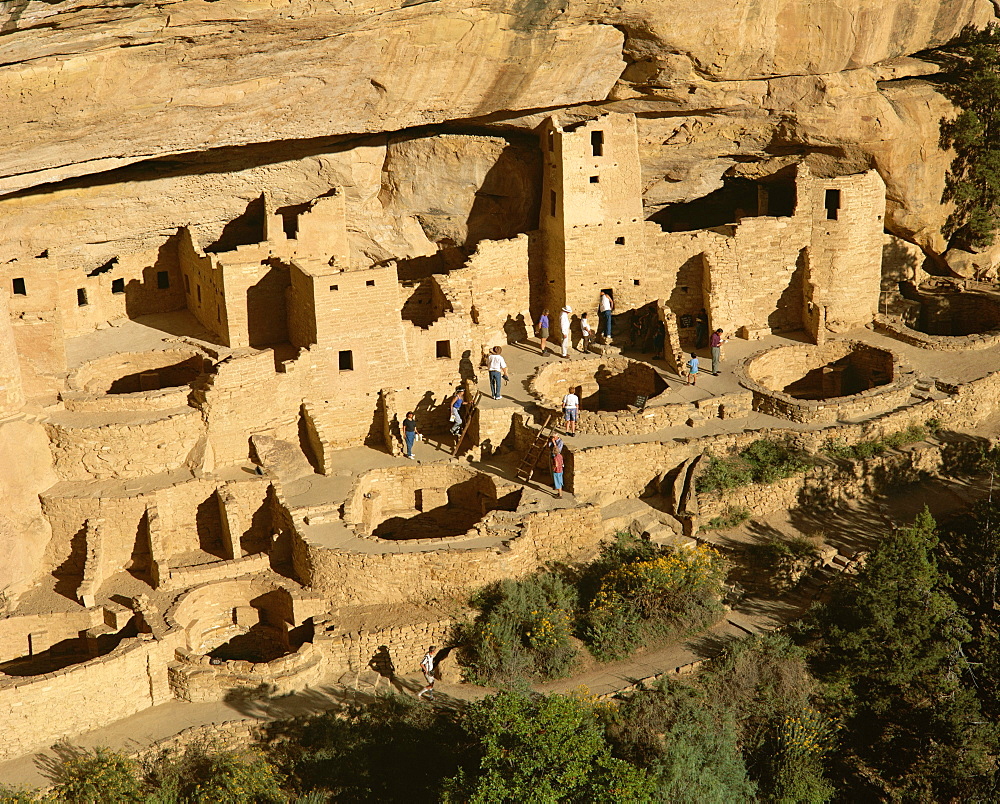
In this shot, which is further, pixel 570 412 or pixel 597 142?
pixel 597 142

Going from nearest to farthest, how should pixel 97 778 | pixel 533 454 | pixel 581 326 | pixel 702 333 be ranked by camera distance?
pixel 97 778 → pixel 533 454 → pixel 581 326 → pixel 702 333

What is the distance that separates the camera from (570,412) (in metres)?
27.9

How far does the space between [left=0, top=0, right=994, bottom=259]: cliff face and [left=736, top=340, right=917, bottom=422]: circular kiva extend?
142 inches

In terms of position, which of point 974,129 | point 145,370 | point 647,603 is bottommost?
point 647,603

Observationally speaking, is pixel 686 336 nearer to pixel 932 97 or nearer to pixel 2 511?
pixel 932 97

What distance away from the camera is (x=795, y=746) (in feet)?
77.9

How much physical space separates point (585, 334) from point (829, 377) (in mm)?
5497

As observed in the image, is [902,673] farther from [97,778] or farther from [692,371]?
[97,778]

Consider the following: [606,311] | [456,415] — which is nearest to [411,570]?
[456,415]

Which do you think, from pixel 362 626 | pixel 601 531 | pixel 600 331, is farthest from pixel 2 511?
pixel 600 331

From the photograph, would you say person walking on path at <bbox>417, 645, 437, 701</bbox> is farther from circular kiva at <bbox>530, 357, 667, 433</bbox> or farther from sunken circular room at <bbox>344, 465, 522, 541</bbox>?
circular kiva at <bbox>530, 357, 667, 433</bbox>

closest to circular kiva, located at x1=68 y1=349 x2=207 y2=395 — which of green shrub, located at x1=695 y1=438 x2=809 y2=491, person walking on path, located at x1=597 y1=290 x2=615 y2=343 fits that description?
person walking on path, located at x1=597 y1=290 x2=615 y2=343

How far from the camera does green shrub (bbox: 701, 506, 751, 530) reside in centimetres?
2716

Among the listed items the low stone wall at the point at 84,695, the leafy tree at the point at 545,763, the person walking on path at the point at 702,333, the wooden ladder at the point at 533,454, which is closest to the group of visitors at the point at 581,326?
the person walking on path at the point at 702,333
